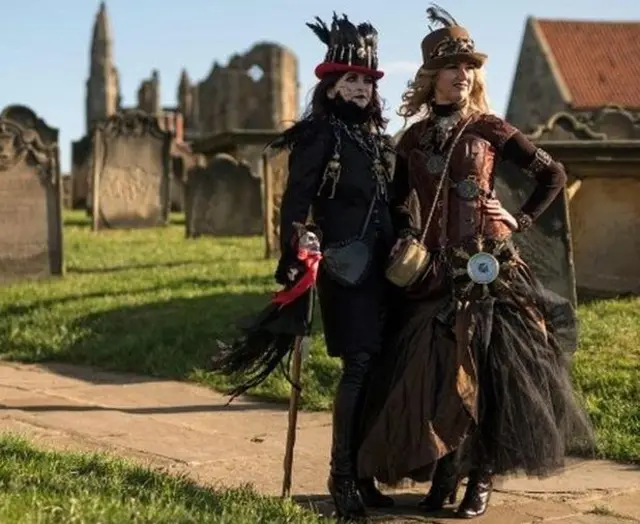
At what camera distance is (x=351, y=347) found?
14.6 ft

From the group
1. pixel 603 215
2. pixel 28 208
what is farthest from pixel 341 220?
pixel 28 208

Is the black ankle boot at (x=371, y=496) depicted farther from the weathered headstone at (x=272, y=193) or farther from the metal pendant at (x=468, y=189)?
the weathered headstone at (x=272, y=193)

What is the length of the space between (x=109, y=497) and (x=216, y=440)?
6.58 ft

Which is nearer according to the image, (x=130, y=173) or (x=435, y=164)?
(x=435, y=164)

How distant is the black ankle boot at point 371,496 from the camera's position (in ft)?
15.2

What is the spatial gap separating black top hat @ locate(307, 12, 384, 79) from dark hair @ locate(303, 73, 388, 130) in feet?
0.10

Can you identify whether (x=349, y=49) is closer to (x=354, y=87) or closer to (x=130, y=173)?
(x=354, y=87)

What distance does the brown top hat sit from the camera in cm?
454

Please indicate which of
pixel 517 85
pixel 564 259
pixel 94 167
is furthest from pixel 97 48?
pixel 564 259

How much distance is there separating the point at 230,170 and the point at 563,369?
11.4 metres

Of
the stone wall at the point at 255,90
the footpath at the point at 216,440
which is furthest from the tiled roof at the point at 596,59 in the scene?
the footpath at the point at 216,440

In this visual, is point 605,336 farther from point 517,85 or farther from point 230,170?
point 517,85

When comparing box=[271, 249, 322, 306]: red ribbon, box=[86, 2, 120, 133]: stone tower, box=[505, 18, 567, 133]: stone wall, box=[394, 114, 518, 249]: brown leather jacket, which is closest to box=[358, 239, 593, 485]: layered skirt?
box=[394, 114, 518, 249]: brown leather jacket

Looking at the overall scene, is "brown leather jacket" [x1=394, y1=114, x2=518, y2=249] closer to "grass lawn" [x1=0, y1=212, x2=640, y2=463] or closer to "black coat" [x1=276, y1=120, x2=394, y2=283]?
"black coat" [x1=276, y1=120, x2=394, y2=283]
